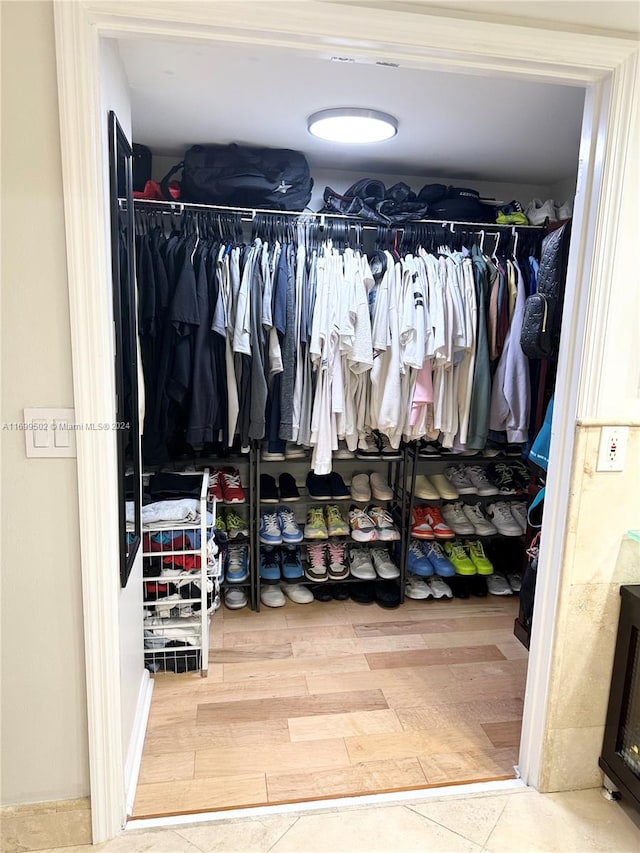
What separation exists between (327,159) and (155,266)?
1021 millimetres

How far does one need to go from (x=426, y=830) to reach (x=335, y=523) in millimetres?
1524

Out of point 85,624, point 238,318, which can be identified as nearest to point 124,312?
point 238,318

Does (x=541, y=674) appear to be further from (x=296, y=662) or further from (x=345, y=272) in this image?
(x=345, y=272)

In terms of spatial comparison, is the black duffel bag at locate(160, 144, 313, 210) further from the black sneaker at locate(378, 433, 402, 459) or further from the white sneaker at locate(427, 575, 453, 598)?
the white sneaker at locate(427, 575, 453, 598)

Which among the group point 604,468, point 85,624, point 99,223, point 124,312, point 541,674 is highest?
point 99,223

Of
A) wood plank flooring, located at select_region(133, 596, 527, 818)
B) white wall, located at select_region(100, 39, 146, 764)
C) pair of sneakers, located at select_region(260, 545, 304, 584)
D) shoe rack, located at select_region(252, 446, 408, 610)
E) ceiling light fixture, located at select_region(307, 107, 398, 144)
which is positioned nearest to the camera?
white wall, located at select_region(100, 39, 146, 764)

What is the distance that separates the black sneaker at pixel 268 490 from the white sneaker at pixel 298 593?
488mm

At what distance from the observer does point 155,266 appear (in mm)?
2342

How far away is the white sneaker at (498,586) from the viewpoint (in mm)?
2980

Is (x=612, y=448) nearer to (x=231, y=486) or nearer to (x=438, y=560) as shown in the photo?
(x=438, y=560)

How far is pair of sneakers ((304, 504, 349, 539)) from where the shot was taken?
2.85 metres

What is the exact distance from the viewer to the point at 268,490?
285cm

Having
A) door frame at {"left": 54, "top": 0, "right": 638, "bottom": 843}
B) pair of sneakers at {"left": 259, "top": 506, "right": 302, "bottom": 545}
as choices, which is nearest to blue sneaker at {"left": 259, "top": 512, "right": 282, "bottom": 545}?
pair of sneakers at {"left": 259, "top": 506, "right": 302, "bottom": 545}

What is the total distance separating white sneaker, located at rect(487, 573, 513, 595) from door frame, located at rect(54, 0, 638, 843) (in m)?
1.43
